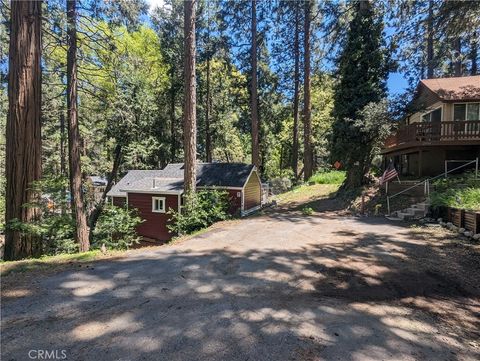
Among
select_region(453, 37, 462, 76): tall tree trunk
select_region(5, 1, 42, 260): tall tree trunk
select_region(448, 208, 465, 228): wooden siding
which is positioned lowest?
select_region(448, 208, 465, 228): wooden siding

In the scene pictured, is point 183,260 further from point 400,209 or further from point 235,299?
point 400,209

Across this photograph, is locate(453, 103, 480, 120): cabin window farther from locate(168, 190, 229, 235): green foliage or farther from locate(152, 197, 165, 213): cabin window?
locate(152, 197, 165, 213): cabin window

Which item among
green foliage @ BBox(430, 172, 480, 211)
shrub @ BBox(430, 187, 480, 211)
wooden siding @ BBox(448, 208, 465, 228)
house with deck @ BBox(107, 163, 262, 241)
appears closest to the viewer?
wooden siding @ BBox(448, 208, 465, 228)

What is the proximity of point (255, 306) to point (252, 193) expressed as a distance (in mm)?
13492

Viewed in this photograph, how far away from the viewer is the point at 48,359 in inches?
98.5

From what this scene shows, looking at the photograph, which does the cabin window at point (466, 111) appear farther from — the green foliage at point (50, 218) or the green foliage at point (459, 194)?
the green foliage at point (50, 218)

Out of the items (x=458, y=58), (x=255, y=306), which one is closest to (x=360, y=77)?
(x=458, y=58)

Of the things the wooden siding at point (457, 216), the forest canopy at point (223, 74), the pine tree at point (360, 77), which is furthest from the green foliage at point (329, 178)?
the wooden siding at point (457, 216)

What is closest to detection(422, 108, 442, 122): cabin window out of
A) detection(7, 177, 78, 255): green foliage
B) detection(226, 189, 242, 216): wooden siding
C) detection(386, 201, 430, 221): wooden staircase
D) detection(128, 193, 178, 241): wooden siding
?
detection(386, 201, 430, 221): wooden staircase

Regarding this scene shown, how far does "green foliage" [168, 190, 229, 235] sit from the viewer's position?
1016 centimetres

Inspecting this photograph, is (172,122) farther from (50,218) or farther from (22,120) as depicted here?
(22,120)

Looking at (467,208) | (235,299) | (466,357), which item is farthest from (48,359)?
(467,208)

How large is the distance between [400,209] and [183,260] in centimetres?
917

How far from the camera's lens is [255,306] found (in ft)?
12.2
